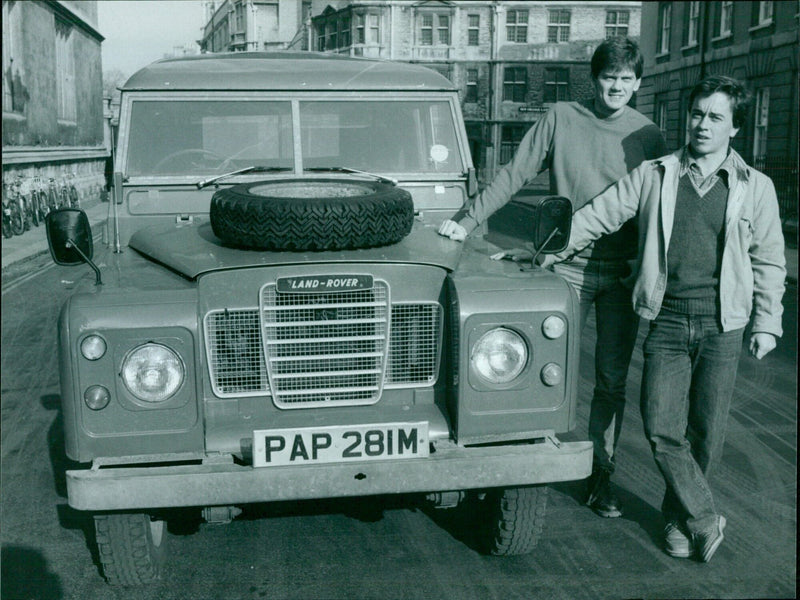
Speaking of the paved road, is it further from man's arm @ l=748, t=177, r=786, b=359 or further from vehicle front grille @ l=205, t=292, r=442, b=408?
man's arm @ l=748, t=177, r=786, b=359

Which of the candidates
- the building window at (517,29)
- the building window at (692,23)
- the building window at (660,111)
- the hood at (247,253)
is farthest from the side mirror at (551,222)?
the building window at (517,29)

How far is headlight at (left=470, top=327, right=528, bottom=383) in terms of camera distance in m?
3.43

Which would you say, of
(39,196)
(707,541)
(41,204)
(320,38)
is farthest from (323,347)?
(39,196)

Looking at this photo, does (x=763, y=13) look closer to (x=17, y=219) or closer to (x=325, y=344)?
(x=17, y=219)

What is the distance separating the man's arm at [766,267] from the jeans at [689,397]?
0.37 feet

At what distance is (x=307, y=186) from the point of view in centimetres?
427

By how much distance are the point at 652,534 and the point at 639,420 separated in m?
1.88

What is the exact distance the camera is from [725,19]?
24.9m

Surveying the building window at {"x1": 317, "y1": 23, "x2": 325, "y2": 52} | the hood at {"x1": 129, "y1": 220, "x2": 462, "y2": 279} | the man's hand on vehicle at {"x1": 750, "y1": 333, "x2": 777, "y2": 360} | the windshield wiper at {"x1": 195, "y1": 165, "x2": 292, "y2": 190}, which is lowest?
the man's hand on vehicle at {"x1": 750, "y1": 333, "x2": 777, "y2": 360}

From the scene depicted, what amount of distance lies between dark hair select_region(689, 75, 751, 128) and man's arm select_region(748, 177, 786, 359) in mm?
323

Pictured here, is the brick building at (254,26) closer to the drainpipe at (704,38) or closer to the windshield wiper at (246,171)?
the windshield wiper at (246,171)

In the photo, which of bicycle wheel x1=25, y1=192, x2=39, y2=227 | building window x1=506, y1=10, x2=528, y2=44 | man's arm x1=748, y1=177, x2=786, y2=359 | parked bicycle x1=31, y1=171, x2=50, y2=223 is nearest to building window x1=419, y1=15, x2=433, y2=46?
building window x1=506, y1=10, x2=528, y2=44

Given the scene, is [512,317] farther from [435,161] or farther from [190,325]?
[435,161]

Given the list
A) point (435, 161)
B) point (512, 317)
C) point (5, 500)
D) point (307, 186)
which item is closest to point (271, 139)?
point (307, 186)
